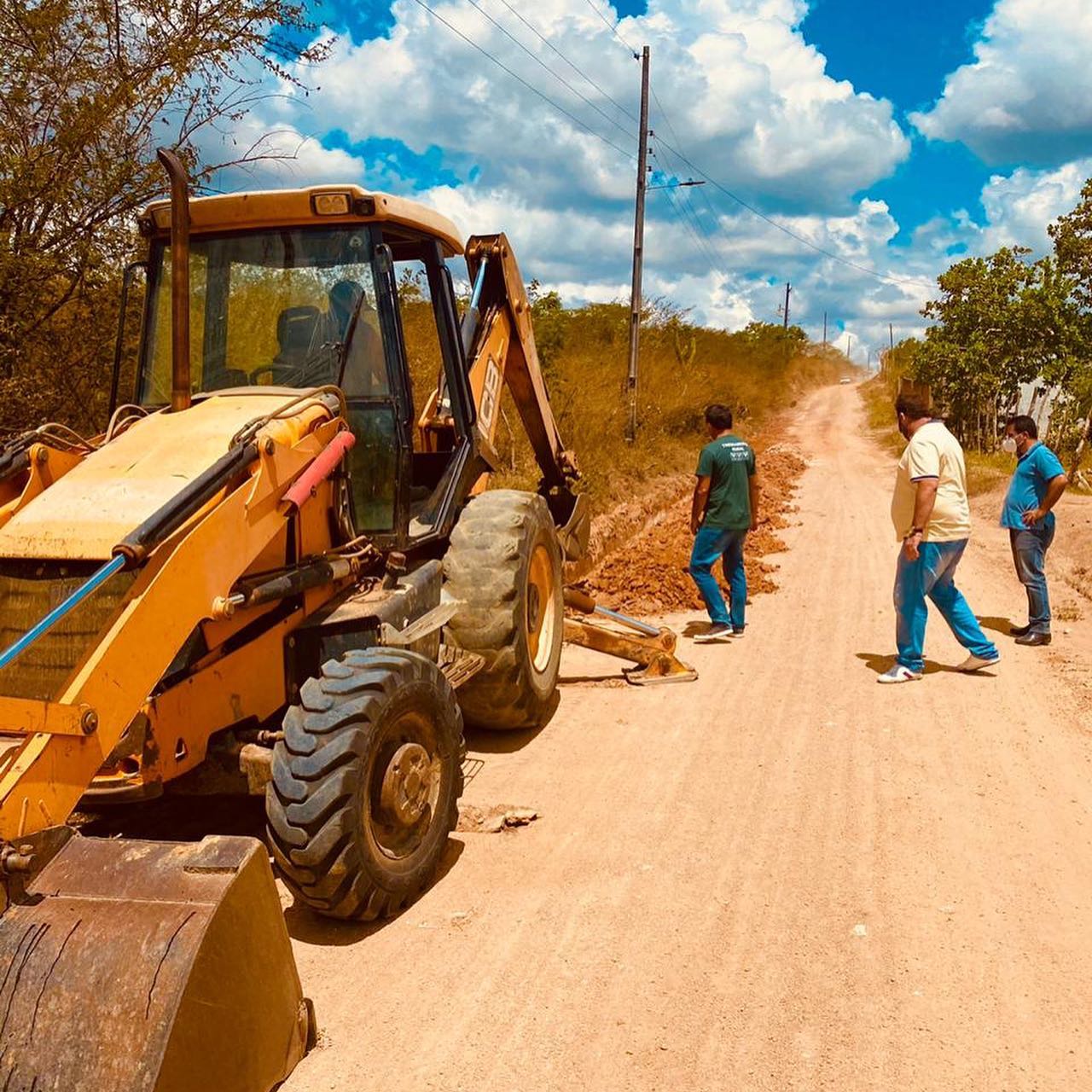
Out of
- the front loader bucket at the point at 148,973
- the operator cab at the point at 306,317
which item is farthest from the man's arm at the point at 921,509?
the front loader bucket at the point at 148,973

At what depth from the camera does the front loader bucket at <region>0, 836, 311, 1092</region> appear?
90.8 inches

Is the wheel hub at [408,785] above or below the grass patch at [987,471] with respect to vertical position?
below

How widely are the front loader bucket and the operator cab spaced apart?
7.21 feet

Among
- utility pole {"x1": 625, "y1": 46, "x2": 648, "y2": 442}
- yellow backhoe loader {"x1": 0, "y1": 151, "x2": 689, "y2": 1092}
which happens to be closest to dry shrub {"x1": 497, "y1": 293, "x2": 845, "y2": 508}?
utility pole {"x1": 625, "y1": 46, "x2": 648, "y2": 442}

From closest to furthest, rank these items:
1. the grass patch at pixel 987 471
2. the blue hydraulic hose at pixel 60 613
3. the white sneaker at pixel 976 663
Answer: the blue hydraulic hose at pixel 60 613, the white sneaker at pixel 976 663, the grass patch at pixel 987 471

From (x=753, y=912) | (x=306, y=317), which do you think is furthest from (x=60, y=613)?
(x=753, y=912)

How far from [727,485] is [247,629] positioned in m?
4.70

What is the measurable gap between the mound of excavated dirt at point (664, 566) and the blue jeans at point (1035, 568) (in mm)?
2465

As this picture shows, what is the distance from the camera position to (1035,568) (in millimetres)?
7672

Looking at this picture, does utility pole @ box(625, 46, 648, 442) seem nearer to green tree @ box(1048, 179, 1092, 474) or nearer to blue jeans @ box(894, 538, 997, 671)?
green tree @ box(1048, 179, 1092, 474)

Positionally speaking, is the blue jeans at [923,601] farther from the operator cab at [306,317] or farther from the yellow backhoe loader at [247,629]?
the operator cab at [306,317]

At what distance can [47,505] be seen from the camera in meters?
3.59

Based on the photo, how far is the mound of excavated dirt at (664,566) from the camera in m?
9.11

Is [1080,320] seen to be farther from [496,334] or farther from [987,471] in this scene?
[496,334]
